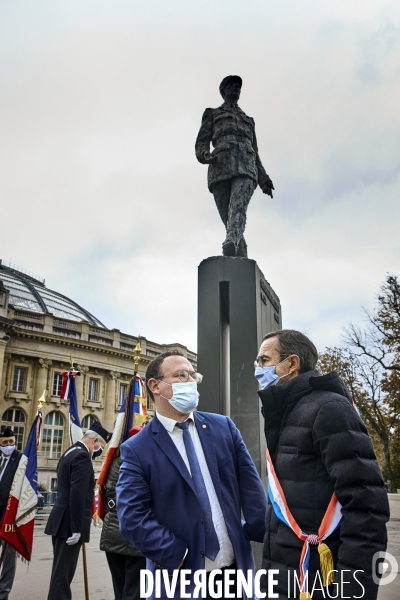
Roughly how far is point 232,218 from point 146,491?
5215 mm

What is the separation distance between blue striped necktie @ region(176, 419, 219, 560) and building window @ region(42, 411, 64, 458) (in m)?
46.0

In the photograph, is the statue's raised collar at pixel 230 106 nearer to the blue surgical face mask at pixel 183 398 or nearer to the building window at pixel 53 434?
the blue surgical face mask at pixel 183 398

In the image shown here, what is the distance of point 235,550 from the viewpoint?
9.16 ft

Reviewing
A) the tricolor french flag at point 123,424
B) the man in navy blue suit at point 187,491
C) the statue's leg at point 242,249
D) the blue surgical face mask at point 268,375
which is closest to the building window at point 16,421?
the tricolor french flag at point 123,424

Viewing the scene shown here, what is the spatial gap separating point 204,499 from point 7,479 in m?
6.58

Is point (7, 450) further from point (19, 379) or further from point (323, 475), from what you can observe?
point (19, 379)

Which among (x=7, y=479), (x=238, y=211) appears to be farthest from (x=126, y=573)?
(x=238, y=211)

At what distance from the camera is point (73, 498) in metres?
6.01

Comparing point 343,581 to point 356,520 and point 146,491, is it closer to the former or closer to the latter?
point 356,520

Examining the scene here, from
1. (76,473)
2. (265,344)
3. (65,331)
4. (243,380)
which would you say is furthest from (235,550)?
(65,331)

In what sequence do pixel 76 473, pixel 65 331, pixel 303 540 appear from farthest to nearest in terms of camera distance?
1. pixel 65 331
2. pixel 76 473
3. pixel 303 540

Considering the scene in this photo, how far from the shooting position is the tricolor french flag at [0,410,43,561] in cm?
748

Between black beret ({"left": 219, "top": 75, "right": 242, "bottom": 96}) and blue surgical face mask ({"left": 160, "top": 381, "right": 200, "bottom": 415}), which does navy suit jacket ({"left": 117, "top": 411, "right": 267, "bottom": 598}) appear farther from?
black beret ({"left": 219, "top": 75, "right": 242, "bottom": 96})

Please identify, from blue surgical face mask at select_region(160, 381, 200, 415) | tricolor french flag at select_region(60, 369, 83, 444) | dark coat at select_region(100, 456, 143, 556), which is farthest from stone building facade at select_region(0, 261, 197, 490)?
blue surgical face mask at select_region(160, 381, 200, 415)
